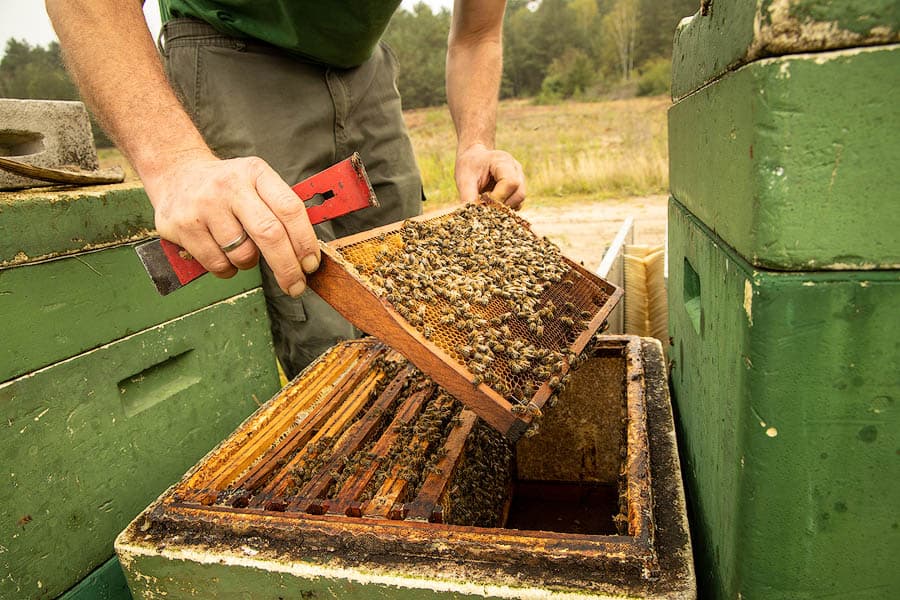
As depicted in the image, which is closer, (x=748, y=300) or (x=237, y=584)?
(x=748, y=300)

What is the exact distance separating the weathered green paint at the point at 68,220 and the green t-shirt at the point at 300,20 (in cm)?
84

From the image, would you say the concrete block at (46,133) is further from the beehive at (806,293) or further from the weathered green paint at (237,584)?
the beehive at (806,293)

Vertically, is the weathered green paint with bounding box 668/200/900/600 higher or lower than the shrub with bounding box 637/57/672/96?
lower

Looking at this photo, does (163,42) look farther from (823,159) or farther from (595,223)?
(595,223)

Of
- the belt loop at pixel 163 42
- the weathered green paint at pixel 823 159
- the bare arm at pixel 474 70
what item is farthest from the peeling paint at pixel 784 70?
the belt loop at pixel 163 42

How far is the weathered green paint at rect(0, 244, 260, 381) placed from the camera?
1.53 m

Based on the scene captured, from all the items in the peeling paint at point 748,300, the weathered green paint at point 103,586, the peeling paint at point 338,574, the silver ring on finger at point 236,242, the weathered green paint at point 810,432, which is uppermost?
the silver ring on finger at point 236,242

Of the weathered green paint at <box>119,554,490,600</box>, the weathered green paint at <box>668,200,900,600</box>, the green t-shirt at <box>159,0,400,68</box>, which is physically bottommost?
the weathered green paint at <box>119,554,490,600</box>

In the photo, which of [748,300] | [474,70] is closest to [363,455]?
[748,300]

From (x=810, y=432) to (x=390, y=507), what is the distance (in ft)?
2.55

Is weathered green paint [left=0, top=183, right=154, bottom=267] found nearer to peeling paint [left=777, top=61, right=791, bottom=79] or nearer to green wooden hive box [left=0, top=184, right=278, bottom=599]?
green wooden hive box [left=0, top=184, right=278, bottom=599]

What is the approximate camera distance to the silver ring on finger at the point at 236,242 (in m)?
1.23

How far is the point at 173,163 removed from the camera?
1382 mm

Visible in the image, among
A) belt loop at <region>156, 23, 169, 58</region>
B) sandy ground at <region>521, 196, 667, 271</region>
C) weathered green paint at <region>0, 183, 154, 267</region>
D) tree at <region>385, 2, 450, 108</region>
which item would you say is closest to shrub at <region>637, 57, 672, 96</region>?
tree at <region>385, 2, 450, 108</region>
